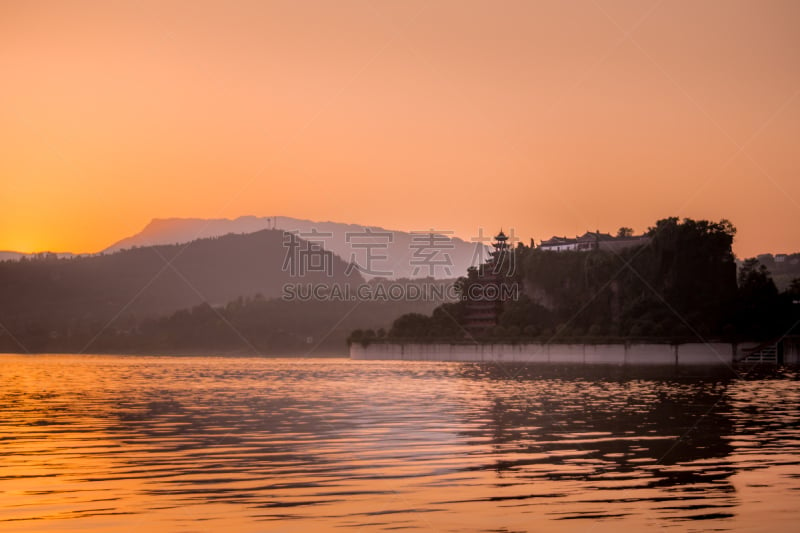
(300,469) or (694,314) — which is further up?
(694,314)

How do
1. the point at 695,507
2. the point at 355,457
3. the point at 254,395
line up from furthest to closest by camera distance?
the point at 254,395
the point at 355,457
the point at 695,507

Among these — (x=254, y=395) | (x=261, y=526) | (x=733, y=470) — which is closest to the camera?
(x=261, y=526)

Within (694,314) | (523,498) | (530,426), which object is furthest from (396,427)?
(694,314)

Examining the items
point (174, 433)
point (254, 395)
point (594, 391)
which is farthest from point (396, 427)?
point (594, 391)

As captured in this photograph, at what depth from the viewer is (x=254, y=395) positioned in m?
67.8

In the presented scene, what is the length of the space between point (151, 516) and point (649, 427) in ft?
81.5

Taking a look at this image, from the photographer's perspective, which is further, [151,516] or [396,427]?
[396,427]

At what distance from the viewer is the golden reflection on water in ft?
67.5

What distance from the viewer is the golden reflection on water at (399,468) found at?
20578mm

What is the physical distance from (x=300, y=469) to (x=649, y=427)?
17963 mm

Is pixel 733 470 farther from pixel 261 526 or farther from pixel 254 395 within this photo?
pixel 254 395

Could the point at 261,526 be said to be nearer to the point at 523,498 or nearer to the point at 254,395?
the point at 523,498

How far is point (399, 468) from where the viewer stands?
27750 mm

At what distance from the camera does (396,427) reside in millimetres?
40750
